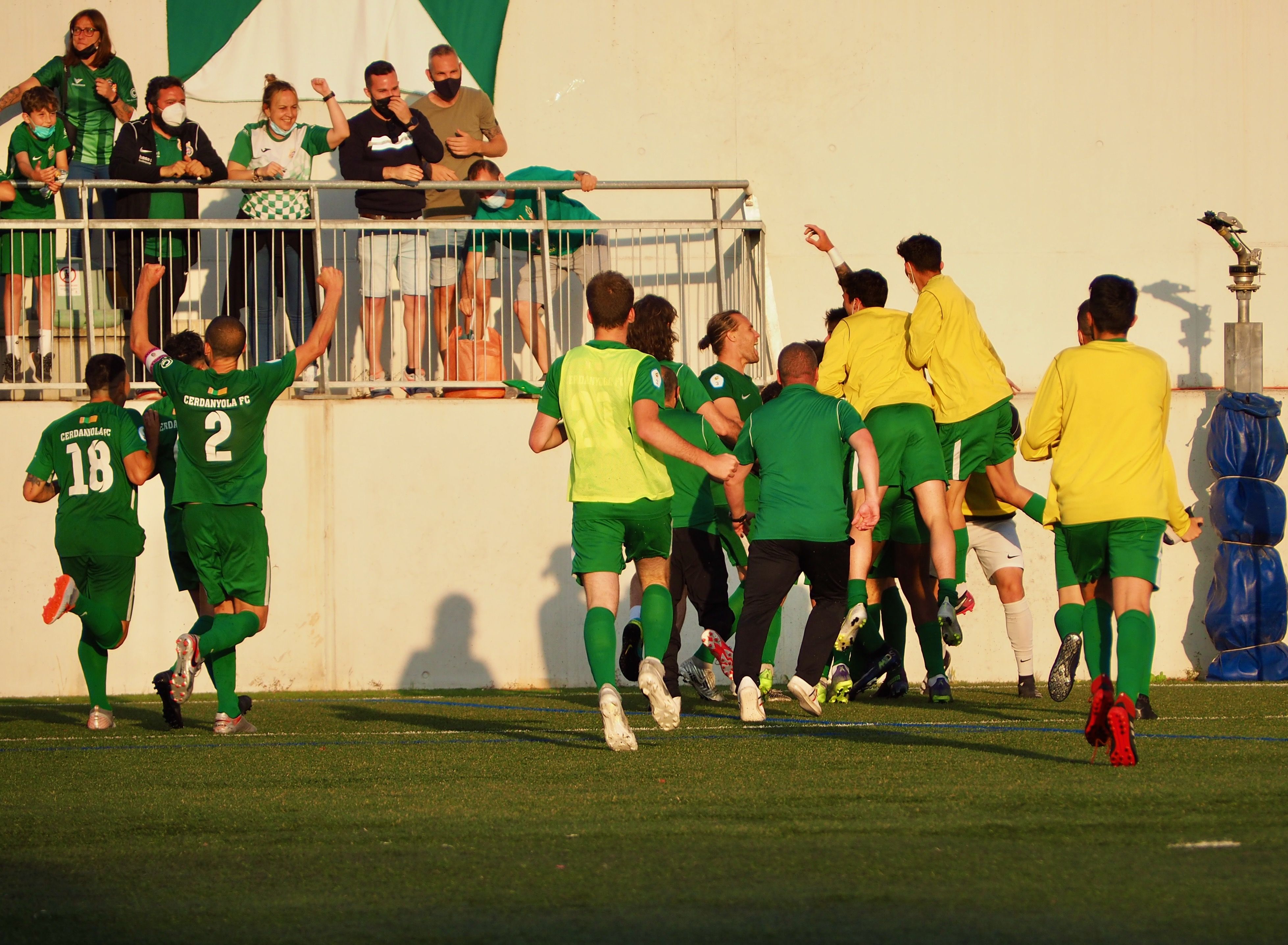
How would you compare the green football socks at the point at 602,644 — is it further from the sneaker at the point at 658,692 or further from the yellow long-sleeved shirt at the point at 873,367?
the yellow long-sleeved shirt at the point at 873,367

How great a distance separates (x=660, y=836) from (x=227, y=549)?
12.9 ft

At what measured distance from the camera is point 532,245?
11.8 meters

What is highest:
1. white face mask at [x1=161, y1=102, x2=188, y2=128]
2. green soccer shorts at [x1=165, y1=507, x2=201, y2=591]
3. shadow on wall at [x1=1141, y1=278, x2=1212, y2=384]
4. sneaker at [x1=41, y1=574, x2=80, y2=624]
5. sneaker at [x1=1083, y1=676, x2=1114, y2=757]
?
white face mask at [x1=161, y1=102, x2=188, y2=128]

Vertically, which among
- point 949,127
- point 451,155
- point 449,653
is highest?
point 949,127

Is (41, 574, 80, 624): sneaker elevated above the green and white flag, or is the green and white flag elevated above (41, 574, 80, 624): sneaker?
the green and white flag

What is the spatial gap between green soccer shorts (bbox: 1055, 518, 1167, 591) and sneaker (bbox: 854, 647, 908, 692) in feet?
8.32

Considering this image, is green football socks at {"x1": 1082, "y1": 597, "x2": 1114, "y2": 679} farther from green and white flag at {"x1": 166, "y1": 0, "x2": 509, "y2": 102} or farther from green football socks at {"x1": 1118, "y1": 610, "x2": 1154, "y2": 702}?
green and white flag at {"x1": 166, "y1": 0, "x2": 509, "y2": 102}

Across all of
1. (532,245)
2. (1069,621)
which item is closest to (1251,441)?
(1069,621)

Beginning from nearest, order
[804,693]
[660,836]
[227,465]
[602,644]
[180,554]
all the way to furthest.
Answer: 1. [660,836]
2. [602,644]
3. [804,693]
4. [227,465]
5. [180,554]

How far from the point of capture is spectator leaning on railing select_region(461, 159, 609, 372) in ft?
38.6

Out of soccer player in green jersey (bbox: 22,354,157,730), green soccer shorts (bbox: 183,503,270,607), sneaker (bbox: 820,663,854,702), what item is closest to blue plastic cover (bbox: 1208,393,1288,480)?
sneaker (bbox: 820,663,854,702)

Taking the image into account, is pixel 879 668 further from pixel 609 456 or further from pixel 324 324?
pixel 324 324

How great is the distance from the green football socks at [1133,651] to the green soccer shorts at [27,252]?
8.61 m

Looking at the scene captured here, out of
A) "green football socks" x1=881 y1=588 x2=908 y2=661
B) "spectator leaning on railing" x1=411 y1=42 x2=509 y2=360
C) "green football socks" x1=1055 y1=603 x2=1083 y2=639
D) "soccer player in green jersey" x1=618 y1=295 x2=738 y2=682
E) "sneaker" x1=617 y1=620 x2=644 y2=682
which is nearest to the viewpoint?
"green football socks" x1=1055 y1=603 x2=1083 y2=639
